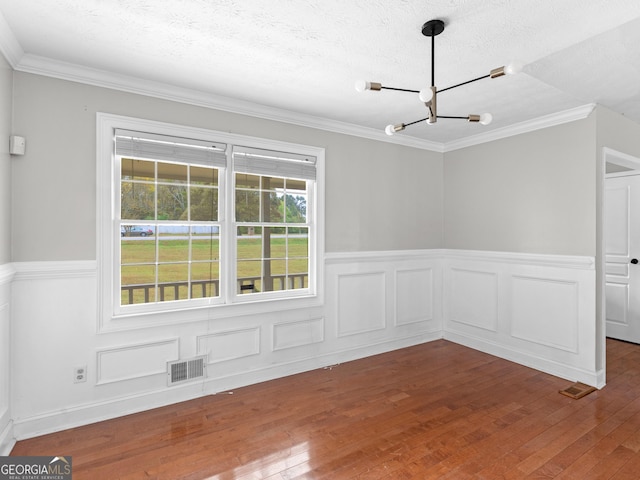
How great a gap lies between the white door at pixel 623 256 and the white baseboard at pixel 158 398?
3.37 m

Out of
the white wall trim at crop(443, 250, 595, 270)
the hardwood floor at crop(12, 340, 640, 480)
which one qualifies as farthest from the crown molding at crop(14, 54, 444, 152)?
the hardwood floor at crop(12, 340, 640, 480)

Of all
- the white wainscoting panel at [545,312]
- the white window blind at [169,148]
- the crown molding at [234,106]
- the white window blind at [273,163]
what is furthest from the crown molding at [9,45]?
the white wainscoting panel at [545,312]

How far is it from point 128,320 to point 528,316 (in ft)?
13.3

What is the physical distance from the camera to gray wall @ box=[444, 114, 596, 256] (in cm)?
354

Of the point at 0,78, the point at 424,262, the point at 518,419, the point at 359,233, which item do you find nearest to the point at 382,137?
the point at 359,233

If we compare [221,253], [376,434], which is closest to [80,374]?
[221,253]

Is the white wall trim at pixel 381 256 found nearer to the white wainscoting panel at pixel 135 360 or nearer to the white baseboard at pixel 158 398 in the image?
the white baseboard at pixel 158 398

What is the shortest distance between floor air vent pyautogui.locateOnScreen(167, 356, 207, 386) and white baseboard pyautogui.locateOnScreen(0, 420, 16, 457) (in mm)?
1042

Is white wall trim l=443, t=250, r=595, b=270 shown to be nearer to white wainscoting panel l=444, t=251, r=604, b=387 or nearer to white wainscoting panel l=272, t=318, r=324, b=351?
white wainscoting panel l=444, t=251, r=604, b=387

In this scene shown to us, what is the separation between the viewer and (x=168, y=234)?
10.5 feet

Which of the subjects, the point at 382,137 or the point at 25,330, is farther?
the point at 382,137

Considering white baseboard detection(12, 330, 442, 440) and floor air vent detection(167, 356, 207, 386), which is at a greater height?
floor air vent detection(167, 356, 207, 386)

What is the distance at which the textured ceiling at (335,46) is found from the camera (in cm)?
202

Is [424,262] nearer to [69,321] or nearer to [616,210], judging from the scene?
[616,210]
